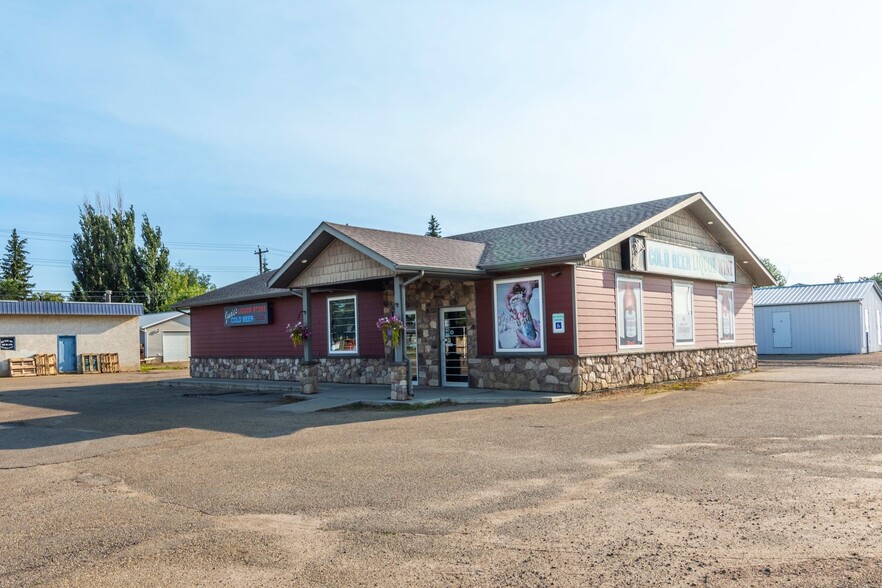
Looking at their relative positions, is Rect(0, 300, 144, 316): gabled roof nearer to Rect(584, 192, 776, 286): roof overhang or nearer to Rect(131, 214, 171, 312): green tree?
Rect(131, 214, 171, 312): green tree

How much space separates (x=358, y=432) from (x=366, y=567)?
633 centimetres

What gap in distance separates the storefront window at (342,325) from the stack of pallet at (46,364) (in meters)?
18.7

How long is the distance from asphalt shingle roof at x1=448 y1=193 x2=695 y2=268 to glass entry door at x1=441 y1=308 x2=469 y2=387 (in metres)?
1.74

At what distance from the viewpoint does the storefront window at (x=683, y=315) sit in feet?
63.8

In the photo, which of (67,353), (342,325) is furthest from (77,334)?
(342,325)

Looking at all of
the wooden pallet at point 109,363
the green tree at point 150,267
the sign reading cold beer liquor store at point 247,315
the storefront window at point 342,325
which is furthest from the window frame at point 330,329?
the green tree at point 150,267

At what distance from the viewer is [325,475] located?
7.66 meters

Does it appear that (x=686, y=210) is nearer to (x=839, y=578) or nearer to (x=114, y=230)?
(x=839, y=578)

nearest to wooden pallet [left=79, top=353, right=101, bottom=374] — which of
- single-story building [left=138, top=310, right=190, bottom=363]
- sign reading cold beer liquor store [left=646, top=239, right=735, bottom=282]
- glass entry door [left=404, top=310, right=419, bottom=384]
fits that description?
single-story building [left=138, top=310, right=190, bottom=363]

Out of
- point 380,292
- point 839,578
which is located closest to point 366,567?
point 839,578

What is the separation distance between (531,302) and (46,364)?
1032 inches

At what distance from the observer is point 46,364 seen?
32406 millimetres

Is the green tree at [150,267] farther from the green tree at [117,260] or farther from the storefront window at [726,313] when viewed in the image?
the storefront window at [726,313]

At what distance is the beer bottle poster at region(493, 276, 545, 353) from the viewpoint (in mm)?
16094
